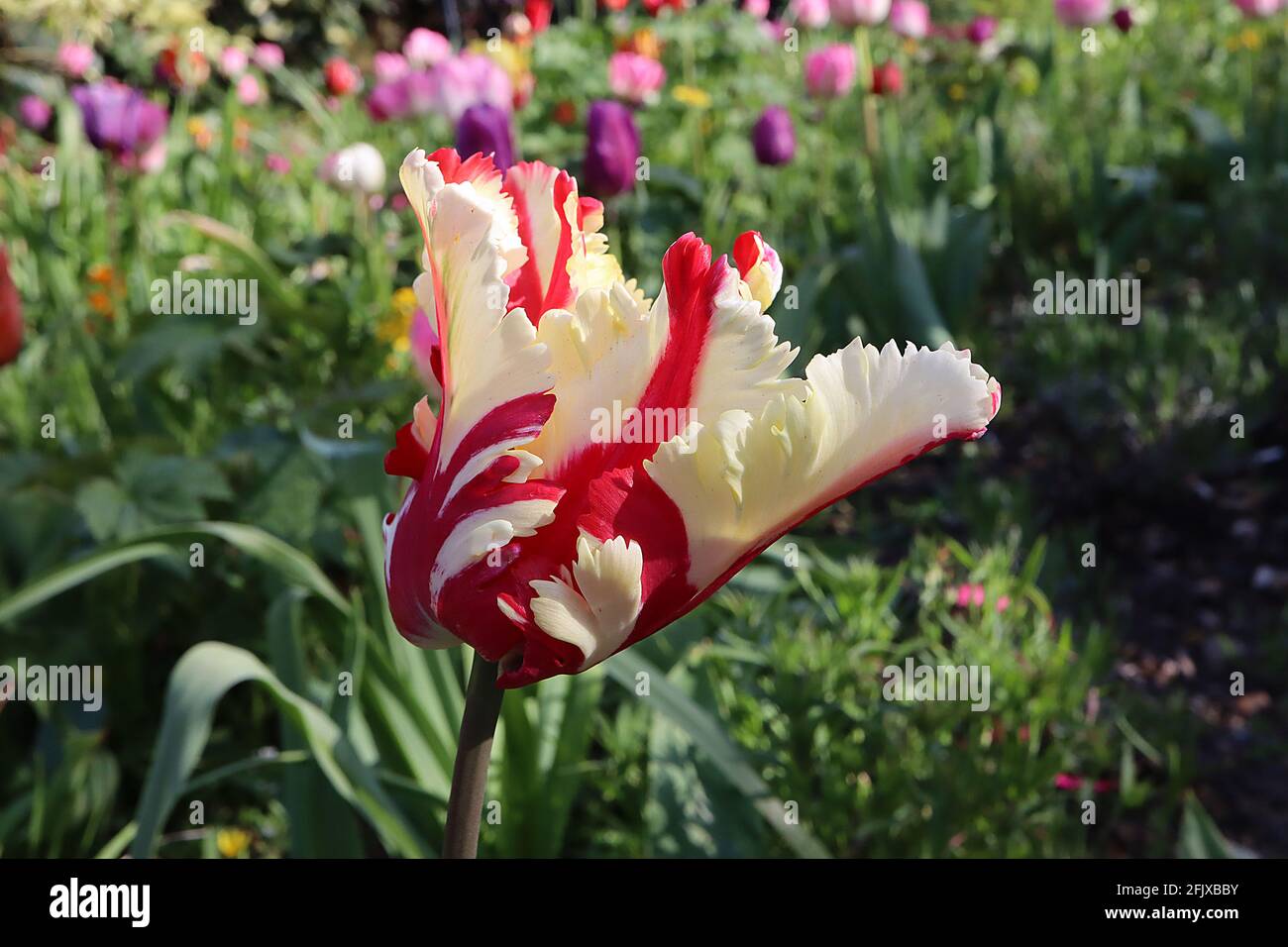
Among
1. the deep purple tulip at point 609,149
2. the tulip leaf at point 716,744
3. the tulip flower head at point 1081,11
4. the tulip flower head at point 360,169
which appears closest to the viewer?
the tulip leaf at point 716,744

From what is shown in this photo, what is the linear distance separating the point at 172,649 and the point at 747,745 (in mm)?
1166

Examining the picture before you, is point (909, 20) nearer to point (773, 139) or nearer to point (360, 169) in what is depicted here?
point (773, 139)

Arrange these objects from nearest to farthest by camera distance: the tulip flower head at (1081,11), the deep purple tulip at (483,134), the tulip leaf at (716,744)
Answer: the tulip leaf at (716,744)
the deep purple tulip at (483,134)
the tulip flower head at (1081,11)

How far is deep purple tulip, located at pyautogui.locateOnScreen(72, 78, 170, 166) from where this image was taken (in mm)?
3041

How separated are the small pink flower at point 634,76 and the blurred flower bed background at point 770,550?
1 cm

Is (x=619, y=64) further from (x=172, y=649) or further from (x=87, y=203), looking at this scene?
(x=172, y=649)

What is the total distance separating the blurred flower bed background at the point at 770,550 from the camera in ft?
5.24

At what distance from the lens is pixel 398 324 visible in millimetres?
2764

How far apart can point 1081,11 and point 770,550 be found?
273 centimetres

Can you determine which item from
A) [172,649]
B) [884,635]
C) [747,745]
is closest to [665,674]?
[747,745]

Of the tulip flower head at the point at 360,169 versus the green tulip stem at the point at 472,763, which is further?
the tulip flower head at the point at 360,169

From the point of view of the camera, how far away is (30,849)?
1.70 metres

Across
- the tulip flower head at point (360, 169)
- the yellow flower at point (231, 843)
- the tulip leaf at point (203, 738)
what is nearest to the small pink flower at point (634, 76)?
the tulip flower head at point (360, 169)

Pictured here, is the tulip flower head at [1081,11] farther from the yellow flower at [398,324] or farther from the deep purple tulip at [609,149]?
the yellow flower at [398,324]
